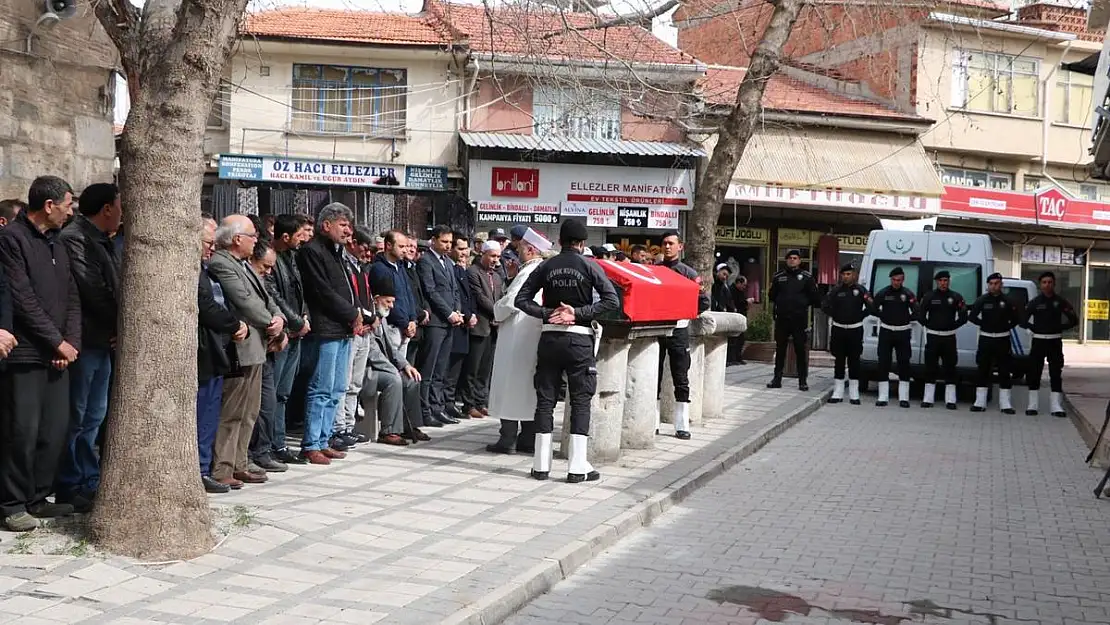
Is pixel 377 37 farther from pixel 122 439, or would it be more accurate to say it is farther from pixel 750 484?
pixel 122 439

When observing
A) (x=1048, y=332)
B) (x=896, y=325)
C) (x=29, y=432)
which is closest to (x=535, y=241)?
(x=29, y=432)

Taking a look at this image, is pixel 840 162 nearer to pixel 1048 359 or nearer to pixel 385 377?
pixel 1048 359

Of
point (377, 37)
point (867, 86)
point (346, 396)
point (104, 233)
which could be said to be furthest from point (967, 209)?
point (104, 233)

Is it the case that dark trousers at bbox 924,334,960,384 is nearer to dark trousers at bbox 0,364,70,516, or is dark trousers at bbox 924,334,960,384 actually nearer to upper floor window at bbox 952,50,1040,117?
dark trousers at bbox 0,364,70,516

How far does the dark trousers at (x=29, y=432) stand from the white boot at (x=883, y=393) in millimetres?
14204

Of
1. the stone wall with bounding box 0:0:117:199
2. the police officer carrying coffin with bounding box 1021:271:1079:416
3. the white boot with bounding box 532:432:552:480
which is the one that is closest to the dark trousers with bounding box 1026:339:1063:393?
the police officer carrying coffin with bounding box 1021:271:1079:416

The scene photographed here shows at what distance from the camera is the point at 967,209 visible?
34.5 m

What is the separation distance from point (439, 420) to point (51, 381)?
6.33m

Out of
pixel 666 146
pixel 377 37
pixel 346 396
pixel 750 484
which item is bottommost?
pixel 750 484

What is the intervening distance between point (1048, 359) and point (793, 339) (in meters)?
3.78

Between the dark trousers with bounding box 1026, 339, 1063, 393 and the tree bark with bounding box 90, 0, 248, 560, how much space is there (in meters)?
14.7

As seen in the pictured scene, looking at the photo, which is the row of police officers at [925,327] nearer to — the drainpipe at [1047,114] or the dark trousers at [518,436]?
the dark trousers at [518,436]

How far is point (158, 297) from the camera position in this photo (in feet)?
21.2

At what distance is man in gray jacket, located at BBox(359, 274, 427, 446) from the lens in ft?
36.9
